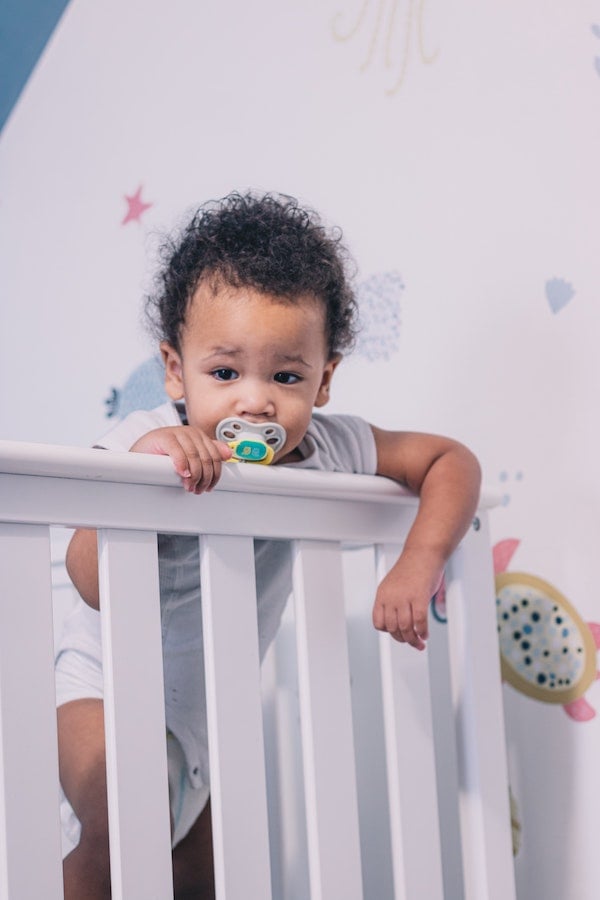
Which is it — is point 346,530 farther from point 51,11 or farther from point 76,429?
point 51,11

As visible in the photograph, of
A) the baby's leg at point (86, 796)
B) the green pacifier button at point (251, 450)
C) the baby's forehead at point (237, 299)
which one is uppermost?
the baby's forehead at point (237, 299)

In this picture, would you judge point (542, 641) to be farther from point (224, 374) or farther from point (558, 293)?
point (224, 374)

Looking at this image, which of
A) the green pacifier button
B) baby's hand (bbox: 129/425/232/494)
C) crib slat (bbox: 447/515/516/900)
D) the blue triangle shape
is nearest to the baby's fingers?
baby's hand (bbox: 129/425/232/494)

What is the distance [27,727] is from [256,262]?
1.53 ft

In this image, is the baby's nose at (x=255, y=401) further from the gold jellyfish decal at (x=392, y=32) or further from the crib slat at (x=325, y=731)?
the gold jellyfish decal at (x=392, y=32)

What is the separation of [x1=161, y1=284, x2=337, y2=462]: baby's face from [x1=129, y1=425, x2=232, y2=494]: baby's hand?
145 millimetres

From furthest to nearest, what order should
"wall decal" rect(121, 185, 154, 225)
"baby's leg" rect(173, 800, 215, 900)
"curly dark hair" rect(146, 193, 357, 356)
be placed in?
1. "wall decal" rect(121, 185, 154, 225)
2. "baby's leg" rect(173, 800, 215, 900)
3. "curly dark hair" rect(146, 193, 357, 356)

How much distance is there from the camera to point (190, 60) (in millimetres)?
1707

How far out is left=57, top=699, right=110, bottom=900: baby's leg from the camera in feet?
3.14

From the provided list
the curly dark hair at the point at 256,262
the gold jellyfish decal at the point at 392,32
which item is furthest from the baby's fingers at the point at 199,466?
the gold jellyfish decal at the point at 392,32

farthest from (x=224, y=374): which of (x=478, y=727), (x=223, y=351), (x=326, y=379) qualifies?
(x=478, y=727)

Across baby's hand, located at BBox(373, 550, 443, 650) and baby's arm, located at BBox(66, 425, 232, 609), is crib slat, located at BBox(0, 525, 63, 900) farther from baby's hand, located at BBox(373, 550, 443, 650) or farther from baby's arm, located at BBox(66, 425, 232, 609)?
baby's hand, located at BBox(373, 550, 443, 650)

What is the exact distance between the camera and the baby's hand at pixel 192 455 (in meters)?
0.81

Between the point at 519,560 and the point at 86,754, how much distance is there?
55 cm
